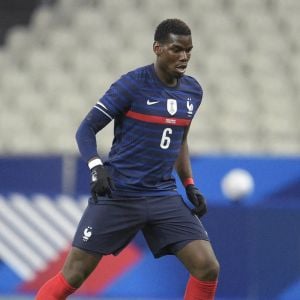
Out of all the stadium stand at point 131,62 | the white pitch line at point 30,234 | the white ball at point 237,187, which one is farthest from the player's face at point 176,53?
the stadium stand at point 131,62

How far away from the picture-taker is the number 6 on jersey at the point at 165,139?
5.44m

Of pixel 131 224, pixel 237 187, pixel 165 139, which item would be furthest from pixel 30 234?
pixel 165 139

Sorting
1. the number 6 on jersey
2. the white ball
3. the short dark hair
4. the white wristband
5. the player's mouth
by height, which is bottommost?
the white ball

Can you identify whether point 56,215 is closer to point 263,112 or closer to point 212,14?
point 263,112

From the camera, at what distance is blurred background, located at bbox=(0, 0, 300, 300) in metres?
8.85

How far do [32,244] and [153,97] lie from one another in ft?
13.8

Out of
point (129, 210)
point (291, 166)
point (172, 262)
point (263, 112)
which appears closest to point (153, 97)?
point (129, 210)

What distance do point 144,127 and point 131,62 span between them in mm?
8431

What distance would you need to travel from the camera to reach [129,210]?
18.0 feet

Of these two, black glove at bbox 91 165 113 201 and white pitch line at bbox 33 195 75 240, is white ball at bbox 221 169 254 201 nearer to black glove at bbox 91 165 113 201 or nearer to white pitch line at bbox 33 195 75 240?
white pitch line at bbox 33 195 75 240

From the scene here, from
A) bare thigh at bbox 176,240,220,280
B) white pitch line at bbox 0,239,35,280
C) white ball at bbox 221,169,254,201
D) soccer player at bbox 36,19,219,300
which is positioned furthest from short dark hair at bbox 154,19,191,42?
white pitch line at bbox 0,239,35,280

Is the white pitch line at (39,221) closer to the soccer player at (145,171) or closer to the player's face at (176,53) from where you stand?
the soccer player at (145,171)

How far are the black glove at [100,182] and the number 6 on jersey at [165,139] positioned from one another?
0.39m

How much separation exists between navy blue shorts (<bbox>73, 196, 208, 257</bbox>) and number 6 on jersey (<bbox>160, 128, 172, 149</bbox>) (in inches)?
12.1
